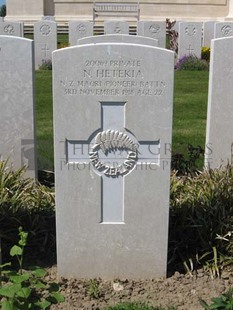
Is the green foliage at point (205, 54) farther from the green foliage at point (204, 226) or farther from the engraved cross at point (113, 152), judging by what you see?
the engraved cross at point (113, 152)

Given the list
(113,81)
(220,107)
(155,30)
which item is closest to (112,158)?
(113,81)

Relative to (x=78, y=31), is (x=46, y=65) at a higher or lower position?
lower

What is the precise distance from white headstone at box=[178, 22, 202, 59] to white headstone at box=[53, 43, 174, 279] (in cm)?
1219

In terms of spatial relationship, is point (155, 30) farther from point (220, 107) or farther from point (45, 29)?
point (220, 107)

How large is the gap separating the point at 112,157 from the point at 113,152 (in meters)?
0.03

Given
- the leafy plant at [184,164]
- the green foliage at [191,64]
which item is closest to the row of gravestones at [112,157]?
the leafy plant at [184,164]

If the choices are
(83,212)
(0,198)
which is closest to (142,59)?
(83,212)

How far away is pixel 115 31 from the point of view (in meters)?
15.5

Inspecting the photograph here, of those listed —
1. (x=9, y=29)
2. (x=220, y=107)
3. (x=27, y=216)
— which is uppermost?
(x=9, y=29)

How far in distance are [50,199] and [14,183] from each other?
322 mm

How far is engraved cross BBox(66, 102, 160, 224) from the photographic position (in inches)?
139

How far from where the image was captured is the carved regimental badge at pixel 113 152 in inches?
140

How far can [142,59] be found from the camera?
3.43 m

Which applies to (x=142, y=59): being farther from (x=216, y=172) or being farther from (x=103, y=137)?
(x=216, y=172)
